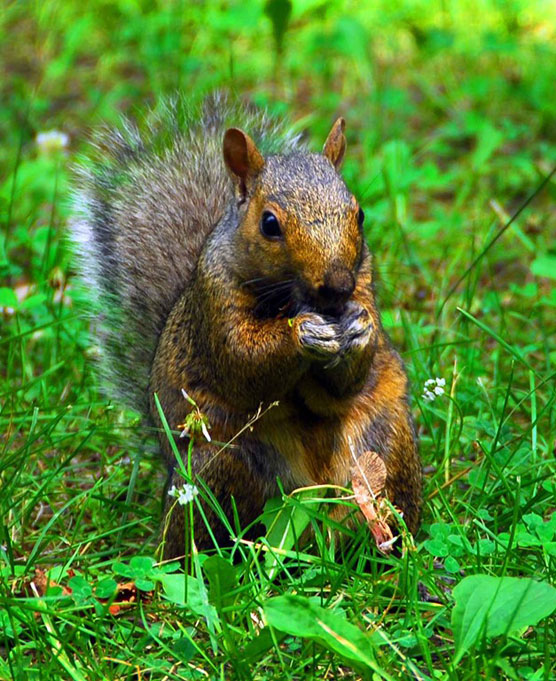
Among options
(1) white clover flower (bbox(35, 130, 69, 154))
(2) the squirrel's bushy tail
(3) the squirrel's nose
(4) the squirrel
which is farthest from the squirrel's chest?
(1) white clover flower (bbox(35, 130, 69, 154))

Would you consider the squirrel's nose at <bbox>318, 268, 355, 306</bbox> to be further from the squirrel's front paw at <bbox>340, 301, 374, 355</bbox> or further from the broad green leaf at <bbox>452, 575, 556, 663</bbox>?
the broad green leaf at <bbox>452, 575, 556, 663</bbox>

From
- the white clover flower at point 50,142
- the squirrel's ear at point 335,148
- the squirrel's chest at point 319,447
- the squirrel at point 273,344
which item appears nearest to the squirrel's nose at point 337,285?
the squirrel at point 273,344

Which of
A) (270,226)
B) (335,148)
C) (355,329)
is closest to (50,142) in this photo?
(335,148)

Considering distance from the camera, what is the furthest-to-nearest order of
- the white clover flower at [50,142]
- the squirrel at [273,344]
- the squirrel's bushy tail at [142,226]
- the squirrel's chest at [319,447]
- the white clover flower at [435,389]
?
the white clover flower at [50,142], the squirrel's bushy tail at [142,226], the white clover flower at [435,389], the squirrel's chest at [319,447], the squirrel at [273,344]

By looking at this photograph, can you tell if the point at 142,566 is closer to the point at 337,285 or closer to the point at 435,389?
the point at 337,285

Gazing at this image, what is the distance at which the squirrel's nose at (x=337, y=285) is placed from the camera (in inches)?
80.2

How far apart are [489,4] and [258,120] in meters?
2.77

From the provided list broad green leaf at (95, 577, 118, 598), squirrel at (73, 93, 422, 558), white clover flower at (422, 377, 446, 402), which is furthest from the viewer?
white clover flower at (422, 377, 446, 402)

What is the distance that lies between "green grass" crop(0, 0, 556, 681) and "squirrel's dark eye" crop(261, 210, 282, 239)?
1.53ft

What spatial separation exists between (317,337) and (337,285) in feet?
0.37

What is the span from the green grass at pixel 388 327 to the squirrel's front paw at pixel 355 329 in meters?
0.30

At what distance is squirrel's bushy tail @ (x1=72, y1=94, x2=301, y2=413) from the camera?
2604 mm

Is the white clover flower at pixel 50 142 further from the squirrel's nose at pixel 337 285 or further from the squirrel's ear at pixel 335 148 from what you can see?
the squirrel's nose at pixel 337 285

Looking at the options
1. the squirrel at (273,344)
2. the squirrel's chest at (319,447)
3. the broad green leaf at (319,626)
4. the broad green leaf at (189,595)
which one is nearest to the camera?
the broad green leaf at (319,626)
